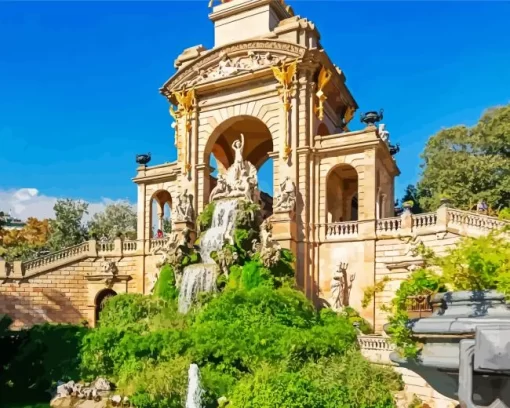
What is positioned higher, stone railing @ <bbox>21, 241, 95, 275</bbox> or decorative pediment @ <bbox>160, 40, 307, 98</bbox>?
decorative pediment @ <bbox>160, 40, 307, 98</bbox>

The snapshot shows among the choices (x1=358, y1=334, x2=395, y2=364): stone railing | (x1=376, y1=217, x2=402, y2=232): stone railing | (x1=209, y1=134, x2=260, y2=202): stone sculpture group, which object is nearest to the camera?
(x1=358, y1=334, x2=395, y2=364): stone railing

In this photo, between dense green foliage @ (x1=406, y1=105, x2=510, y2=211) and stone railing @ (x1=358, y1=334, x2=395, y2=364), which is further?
dense green foliage @ (x1=406, y1=105, x2=510, y2=211)

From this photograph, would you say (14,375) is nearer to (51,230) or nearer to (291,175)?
(291,175)

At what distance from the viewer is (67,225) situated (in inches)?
1485

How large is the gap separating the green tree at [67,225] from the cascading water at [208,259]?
63.0 ft

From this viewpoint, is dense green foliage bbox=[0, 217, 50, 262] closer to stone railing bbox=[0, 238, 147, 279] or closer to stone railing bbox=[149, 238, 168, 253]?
stone railing bbox=[0, 238, 147, 279]

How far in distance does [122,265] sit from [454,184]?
17.6 metres

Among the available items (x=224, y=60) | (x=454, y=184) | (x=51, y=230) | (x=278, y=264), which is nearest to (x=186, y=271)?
(x=278, y=264)

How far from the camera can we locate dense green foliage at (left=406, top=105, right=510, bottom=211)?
27422 millimetres

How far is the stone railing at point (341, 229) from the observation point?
2067 centimetres

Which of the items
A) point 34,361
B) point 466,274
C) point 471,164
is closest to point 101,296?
point 34,361

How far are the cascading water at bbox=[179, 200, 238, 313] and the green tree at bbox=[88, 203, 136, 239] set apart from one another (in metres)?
21.1

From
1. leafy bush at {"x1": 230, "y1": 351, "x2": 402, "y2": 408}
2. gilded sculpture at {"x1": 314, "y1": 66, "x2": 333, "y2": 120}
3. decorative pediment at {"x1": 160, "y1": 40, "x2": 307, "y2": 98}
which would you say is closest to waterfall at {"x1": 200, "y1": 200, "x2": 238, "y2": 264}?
gilded sculpture at {"x1": 314, "y1": 66, "x2": 333, "y2": 120}

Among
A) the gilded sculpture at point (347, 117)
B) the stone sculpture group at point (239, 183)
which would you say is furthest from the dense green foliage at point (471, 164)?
the stone sculpture group at point (239, 183)
